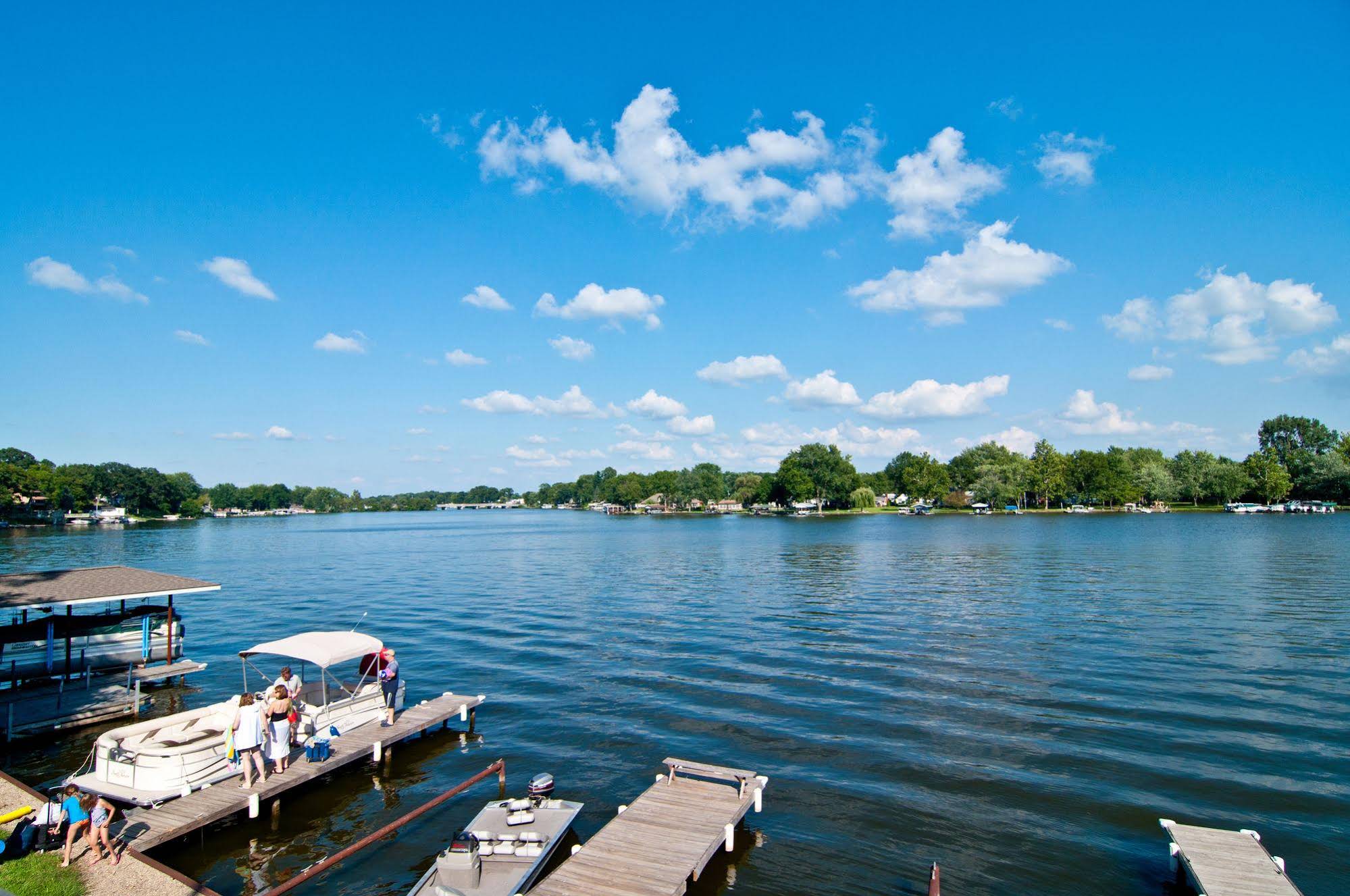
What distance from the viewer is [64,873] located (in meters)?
12.6

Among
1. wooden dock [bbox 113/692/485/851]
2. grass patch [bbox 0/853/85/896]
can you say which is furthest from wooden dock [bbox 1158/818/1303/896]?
grass patch [bbox 0/853/85/896]

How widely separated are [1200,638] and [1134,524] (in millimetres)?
117244

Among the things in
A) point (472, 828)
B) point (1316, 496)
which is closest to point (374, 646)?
point (472, 828)

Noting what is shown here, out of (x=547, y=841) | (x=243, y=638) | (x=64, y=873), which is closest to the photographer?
(x=64, y=873)

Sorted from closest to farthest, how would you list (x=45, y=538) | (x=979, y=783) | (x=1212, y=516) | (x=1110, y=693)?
(x=979, y=783) < (x=1110, y=693) < (x=45, y=538) < (x=1212, y=516)

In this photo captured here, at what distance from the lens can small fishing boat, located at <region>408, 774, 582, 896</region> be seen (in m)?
13.1

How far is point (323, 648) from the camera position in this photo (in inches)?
875

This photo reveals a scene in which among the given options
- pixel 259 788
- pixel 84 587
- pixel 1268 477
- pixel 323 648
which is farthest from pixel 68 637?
pixel 1268 477

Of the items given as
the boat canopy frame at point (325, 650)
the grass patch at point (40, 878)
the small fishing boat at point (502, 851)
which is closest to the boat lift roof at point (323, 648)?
the boat canopy frame at point (325, 650)

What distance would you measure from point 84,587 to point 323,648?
11203mm

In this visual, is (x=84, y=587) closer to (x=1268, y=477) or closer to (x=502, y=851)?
(x=502, y=851)

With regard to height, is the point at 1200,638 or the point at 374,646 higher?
the point at 374,646

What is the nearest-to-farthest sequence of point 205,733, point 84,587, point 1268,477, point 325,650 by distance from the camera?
point 205,733 → point 325,650 → point 84,587 → point 1268,477

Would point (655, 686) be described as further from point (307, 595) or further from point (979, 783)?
point (307, 595)
